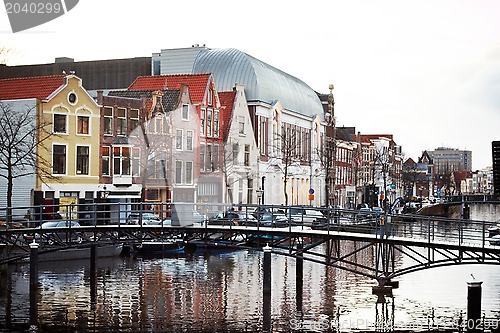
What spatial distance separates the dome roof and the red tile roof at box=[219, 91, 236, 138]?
442cm

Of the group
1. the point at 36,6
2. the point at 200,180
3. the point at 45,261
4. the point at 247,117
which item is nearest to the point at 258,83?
the point at 247,117

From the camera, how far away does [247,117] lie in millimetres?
80125

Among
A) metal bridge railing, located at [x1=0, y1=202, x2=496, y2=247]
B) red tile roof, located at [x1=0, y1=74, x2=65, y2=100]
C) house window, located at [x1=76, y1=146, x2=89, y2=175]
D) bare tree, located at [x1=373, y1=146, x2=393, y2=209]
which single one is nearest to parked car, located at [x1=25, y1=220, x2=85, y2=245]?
metal bridge railing, located at [x1=0, y1=202, x2=496, y2=247]

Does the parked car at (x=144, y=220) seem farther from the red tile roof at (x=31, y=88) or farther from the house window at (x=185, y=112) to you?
the house window at (x=185, y=112)

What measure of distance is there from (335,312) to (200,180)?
3978cm

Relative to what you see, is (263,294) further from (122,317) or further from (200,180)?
(200,180)

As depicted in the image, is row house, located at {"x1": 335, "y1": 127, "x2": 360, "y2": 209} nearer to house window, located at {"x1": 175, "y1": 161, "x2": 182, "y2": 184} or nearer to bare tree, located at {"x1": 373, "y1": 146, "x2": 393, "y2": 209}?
bare tree, located at {"x1": 373, "y1": 146, "x2": 393, "y2": 209}

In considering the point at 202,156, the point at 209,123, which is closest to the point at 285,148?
the point at 209,123

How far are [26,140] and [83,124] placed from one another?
187 inches

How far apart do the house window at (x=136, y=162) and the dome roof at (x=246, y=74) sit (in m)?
19.4

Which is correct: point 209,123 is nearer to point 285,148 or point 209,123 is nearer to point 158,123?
point 158,123

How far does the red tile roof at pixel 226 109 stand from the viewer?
76.8 metres

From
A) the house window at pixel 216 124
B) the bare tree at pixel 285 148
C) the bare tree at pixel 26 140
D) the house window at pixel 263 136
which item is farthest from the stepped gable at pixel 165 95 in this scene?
the bare tree at pixel 285 148

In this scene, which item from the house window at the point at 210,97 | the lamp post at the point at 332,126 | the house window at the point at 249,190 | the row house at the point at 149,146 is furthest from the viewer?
the lamp post at the point at 332,126
